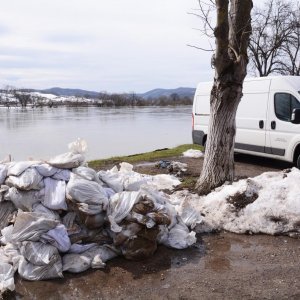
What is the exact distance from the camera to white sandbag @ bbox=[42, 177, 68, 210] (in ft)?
17.6

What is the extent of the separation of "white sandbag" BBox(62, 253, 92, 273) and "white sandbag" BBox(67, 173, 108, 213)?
0.69 m

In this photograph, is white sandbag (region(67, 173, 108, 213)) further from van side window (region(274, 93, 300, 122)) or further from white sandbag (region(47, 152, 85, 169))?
van side window (region(274, 93, 300, 122))

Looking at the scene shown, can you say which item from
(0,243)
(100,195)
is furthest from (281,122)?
(0,243)

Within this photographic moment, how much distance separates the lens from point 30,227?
4965 mm

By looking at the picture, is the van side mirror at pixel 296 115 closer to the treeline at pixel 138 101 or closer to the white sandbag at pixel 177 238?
the white sandbag at pixel 177 238

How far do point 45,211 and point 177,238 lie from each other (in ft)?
→ 5.85

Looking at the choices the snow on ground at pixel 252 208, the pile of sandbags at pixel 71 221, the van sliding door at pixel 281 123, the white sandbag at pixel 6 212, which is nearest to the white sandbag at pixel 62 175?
the pile of sandbags at pixel 71 221

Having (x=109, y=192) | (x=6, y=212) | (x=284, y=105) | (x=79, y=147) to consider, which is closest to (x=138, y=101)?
(x=284, y=105)

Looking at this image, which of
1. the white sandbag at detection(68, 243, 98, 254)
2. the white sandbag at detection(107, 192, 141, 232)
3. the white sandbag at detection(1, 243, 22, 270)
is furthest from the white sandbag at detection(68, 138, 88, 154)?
the white sandbag at detection(1, 243, 22, 270)

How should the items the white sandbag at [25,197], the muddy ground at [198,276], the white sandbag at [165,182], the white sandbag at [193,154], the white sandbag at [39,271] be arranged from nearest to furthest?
the muddy ground at [198,276] < the white sandbag at [39,271] < the white sandbag at [25,197] < the white sandbag at [165,182] < the white sandbag at [193,154]

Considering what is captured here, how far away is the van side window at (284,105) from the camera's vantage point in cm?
1022

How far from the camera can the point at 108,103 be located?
127875 mm

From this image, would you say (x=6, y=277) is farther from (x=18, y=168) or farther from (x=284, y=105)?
(x=284, y=105)

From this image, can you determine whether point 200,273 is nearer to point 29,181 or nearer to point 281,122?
point 29,181
